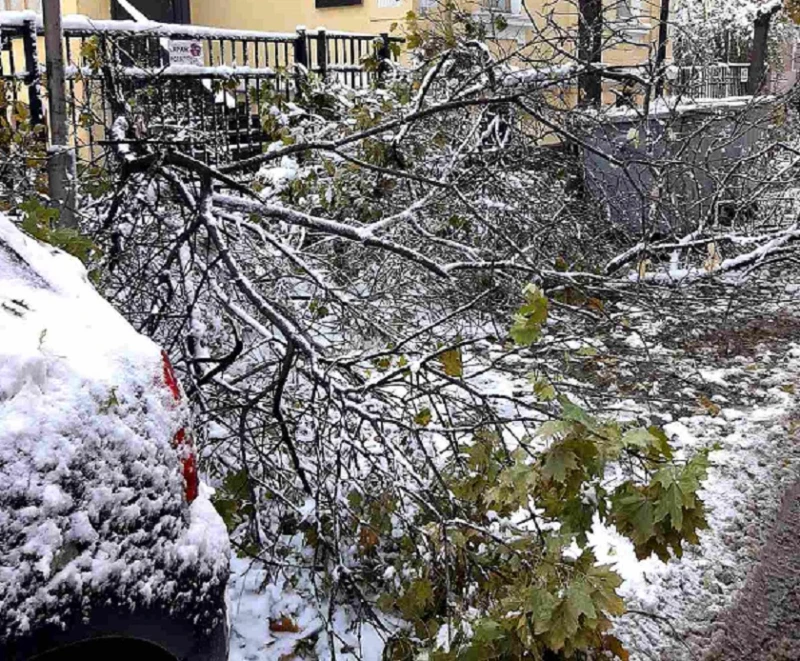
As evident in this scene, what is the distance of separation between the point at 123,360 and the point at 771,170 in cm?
850

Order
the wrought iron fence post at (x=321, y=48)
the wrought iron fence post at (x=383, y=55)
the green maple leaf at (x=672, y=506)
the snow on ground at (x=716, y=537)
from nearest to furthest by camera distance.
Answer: the green maple leaf at (x=672, y=506)
the snow on ground at (x=716, y=537)
the wrought iron fence post at (x=383, y=55)
the wrought iron fence post at (x=321, y=48)

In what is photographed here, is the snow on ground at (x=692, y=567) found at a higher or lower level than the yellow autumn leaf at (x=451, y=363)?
lower

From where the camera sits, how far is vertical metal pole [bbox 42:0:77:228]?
4.28 m

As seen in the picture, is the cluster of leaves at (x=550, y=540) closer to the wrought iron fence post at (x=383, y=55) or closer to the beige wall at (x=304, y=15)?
the wrought iron fence post at (x=383, y=55)

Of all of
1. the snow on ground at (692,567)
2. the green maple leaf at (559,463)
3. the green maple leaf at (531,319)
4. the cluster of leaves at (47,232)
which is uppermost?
the cluster of leaves at (47,232)

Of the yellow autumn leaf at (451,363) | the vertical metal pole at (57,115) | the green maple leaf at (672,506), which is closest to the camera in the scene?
the green maple leaf at (672,506)

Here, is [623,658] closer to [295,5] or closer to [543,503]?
[543,503]

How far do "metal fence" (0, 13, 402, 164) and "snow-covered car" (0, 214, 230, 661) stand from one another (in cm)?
235

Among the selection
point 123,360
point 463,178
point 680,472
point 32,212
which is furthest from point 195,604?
point 463,178

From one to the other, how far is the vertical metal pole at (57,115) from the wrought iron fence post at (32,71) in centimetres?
180

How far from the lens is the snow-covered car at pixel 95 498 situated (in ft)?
5.51

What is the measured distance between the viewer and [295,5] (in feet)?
50.1

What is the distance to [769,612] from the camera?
3738 mm

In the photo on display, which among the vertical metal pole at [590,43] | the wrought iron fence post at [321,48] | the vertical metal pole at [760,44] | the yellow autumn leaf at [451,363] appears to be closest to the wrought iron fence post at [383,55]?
the vertical metal pole at [590,43]
